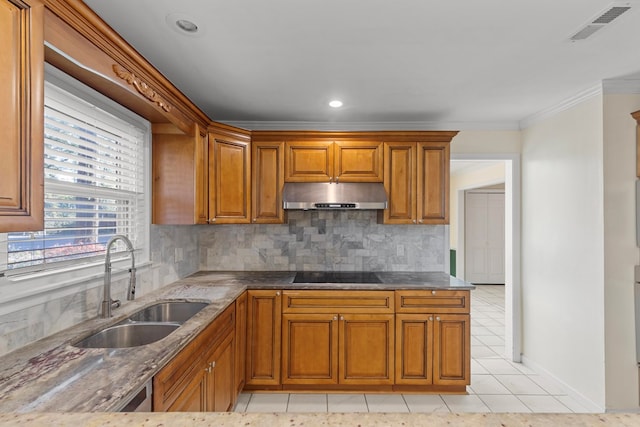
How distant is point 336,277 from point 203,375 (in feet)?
5.63

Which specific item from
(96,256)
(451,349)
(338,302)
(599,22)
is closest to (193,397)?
(96,256)

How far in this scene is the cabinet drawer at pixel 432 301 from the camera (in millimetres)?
2980

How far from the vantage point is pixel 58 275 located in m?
1.79

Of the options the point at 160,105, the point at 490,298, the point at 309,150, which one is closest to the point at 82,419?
the point at 160,105

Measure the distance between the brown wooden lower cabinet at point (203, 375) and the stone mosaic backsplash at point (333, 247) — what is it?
3.78 feet

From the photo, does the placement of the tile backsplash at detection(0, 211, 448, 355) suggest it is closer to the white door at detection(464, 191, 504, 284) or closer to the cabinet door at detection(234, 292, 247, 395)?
the cabinet door at detection(234, 292, 247, 395)

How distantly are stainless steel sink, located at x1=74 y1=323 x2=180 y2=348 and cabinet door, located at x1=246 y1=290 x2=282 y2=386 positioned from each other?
98 centimetres

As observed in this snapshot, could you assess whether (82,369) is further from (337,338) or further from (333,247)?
(333,247)

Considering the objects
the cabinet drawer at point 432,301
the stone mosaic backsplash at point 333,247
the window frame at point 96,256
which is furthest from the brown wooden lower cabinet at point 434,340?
the window frame at point 96,256

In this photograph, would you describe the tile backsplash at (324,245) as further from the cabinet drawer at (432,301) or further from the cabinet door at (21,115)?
the cabinet door at (21,115)

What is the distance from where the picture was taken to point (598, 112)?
2699 millimetres

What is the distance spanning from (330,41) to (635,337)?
307 centimetres

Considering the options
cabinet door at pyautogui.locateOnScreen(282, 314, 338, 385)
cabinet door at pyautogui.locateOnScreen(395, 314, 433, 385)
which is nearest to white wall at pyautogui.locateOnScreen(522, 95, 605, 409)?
cabinet door at pyautogui.locateOnScreen(395, 314, 433, 385)

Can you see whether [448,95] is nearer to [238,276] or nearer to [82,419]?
[238,276]
